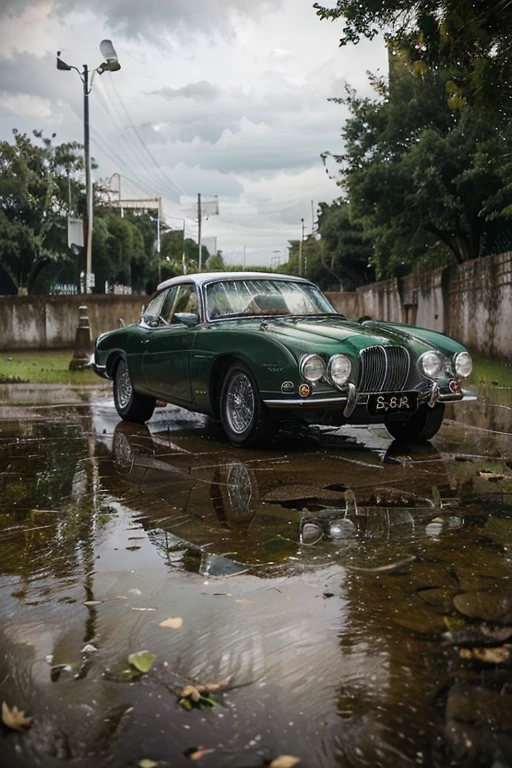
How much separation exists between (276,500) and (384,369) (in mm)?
1989

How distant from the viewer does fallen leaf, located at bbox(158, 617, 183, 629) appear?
275cm

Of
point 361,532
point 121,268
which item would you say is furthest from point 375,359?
point 121,268

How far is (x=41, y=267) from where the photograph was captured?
4938 cm

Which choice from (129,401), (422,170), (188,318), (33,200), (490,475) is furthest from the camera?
(33,200)

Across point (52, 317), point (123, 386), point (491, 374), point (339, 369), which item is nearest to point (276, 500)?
point (339, 369)

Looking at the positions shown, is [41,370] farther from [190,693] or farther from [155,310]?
[190,693]

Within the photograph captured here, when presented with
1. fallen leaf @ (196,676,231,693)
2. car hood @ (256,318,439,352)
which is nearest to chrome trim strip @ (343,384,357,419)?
car hood @ (256,318,439,352)

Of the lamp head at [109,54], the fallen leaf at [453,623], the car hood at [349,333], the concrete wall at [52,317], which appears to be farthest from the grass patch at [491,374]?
the lamp head at [109,54]

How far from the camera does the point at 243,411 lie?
6781mm

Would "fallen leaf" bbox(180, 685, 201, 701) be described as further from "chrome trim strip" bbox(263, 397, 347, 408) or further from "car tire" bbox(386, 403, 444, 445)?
"car tire" bbox(386, 403, 444, 445)

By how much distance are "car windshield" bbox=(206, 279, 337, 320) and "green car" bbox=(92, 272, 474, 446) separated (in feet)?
0.03

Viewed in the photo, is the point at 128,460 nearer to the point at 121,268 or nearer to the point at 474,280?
the point at 474,280

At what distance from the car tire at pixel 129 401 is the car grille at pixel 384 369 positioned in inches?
128

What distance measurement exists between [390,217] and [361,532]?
18379 millimetres
